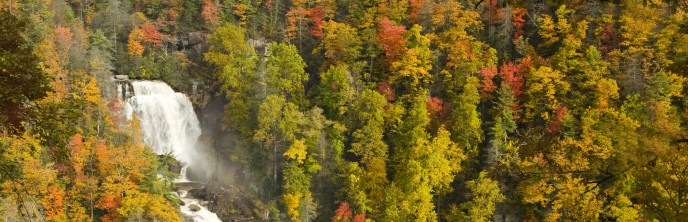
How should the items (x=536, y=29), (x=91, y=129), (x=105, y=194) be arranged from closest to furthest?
(x=105, y=194) → (x=91, y=129) → (x=536, y=29)

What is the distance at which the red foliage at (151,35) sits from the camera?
4450 cm

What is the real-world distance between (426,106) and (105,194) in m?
19.9

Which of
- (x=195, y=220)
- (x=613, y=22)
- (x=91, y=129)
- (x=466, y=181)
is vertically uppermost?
(x=613, y=22)

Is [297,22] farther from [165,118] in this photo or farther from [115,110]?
[115,110]

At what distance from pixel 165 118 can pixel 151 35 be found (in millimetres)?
8098

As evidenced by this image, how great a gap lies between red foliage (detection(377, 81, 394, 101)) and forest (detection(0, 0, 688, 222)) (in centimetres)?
15

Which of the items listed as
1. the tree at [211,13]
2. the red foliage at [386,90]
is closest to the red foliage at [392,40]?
the red foliage at [386,90]

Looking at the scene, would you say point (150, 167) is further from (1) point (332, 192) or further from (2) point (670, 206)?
(2) point (670, 206)

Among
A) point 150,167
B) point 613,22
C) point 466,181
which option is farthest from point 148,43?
point 613,22

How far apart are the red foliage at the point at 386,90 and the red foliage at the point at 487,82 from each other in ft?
19.4

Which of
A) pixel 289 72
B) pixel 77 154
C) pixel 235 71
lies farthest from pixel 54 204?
pixel 289 72

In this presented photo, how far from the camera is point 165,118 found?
4038 cm

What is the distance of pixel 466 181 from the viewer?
34938mm

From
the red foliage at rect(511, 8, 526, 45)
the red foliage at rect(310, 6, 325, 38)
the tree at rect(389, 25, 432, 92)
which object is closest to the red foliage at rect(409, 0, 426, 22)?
the tree at rect(389, 25, 432, 92)
